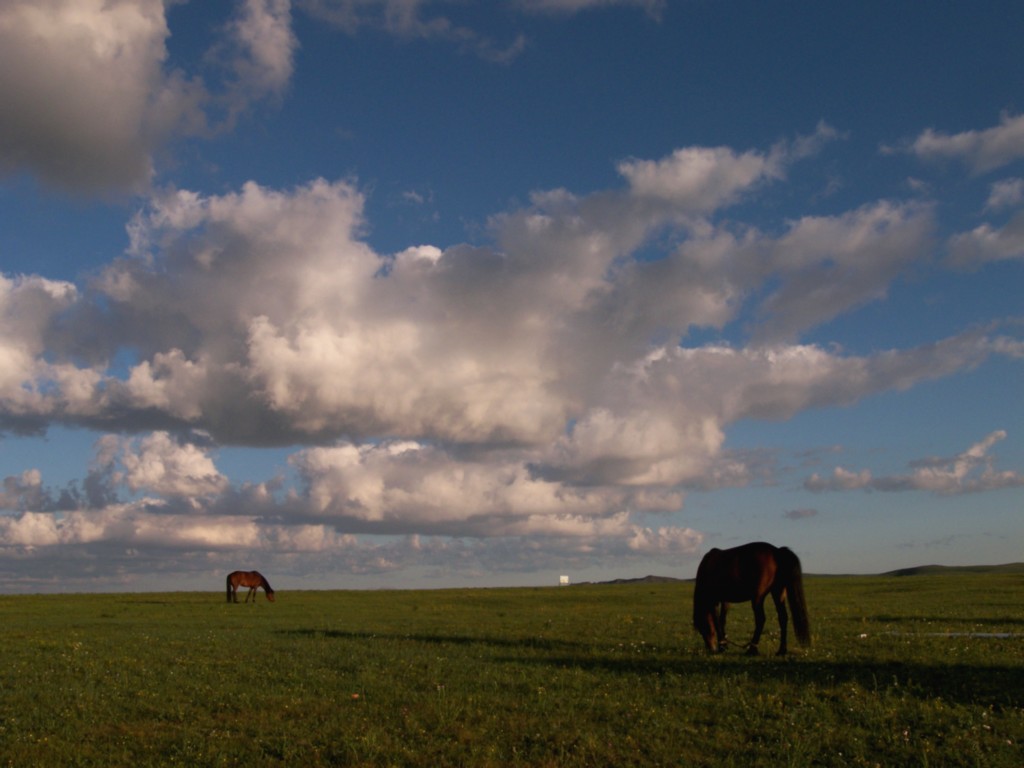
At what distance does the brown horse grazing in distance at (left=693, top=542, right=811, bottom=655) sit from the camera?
20016 mm

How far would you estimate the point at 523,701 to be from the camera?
50.8 feet

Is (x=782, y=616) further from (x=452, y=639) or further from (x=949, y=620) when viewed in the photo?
(x=949, y=620)

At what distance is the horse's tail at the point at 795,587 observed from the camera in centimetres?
1986

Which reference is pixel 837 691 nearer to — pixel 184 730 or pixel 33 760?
pixel 184 730

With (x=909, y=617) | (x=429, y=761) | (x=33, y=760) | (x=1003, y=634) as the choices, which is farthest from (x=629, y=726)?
(x=909, y=617)

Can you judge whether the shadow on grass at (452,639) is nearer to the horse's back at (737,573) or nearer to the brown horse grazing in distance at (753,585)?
the brown horse grazing in distance at (753,585)

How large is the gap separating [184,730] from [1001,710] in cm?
1364

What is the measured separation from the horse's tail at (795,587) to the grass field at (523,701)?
593mm

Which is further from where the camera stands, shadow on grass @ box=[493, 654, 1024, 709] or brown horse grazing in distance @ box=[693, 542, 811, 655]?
brown horse grazing in distance @ box=[693, 542, 811, 655]

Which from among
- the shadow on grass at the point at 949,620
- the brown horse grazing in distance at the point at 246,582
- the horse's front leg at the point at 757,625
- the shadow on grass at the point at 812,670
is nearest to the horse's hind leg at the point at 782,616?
the shadow on grass at the point at 812,670

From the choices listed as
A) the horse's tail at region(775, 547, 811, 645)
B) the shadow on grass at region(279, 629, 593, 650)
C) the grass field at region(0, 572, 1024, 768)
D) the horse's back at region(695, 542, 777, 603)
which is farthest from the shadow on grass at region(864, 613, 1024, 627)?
the shadow on grass at region(279, 629, 593, 650)

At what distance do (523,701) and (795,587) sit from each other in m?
8.00

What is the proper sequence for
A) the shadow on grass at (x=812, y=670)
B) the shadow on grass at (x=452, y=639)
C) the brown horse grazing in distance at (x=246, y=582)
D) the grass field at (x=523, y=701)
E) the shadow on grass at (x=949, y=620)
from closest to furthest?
the grass field at (x=523, y=701)
the shadow on grass at (x=812, y=670)
the shadow on grass at (x=452, y=639)
the shadow on grass at (x=949, y=620)
the brown horse grazing in distance at (x=246, y=582)

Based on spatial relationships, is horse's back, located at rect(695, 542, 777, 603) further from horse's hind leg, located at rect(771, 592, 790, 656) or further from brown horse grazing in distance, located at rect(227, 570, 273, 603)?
brown horse grazing in distance, located at rect(227, 570, 273, 603)
